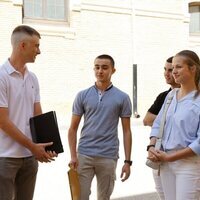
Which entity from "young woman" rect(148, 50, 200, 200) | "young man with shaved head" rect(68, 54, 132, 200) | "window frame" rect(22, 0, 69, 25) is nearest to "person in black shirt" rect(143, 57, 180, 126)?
"young man with shaved head" rect(68, 54, 132, 200)

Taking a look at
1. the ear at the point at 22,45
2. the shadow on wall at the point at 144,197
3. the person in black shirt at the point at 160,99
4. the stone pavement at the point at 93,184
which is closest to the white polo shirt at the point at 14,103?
the ear at the point at 22,45

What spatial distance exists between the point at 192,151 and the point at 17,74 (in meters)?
1.52

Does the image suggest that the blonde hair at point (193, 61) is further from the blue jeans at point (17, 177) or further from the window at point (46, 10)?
the window at point (46, 10)

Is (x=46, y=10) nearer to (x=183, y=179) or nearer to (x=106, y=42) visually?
(x=106, y=42)

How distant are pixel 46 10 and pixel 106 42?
3.03 meters

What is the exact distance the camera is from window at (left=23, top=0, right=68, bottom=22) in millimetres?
18031

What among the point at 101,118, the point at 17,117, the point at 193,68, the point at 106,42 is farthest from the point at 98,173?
the point at 106,42

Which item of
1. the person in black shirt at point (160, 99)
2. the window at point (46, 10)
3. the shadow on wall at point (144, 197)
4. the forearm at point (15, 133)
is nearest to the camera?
the forearm at point (15, 133)

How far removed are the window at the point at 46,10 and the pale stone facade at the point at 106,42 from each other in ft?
1.38

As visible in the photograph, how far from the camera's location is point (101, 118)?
424 centimetres

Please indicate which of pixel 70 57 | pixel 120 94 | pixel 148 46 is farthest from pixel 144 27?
pixel 120 94

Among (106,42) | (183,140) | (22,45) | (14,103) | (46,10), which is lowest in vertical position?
(183,140)

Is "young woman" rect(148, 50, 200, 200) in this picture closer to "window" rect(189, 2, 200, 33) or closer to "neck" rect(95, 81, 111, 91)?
"neck" rect(95, 81, 111, 91)

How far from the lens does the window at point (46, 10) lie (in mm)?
18031
